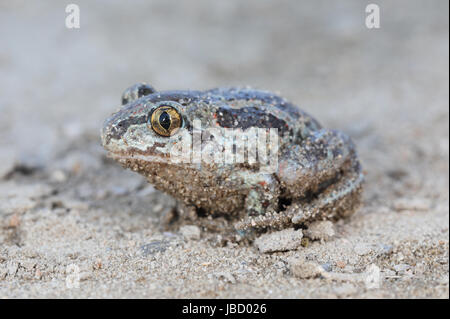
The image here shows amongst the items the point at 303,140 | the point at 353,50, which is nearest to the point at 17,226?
the point at 303,140

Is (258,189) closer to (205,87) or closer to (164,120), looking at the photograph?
(164,120)

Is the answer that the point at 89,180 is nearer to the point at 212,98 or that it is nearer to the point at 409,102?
the point at 212,98

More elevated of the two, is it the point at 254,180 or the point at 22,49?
the point at 22,49

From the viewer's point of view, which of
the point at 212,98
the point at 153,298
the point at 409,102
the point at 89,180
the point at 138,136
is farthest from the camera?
the point at 409,102

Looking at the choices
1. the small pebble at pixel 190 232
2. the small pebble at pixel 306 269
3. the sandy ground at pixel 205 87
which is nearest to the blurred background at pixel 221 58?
the sandy ground at pixel 205 87

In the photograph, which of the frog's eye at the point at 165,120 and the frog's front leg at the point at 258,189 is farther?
the frog's front leg at the point at 258,189

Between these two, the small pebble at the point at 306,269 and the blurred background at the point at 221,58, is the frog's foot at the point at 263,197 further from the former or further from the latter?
the blurred background at the point at 221,58
